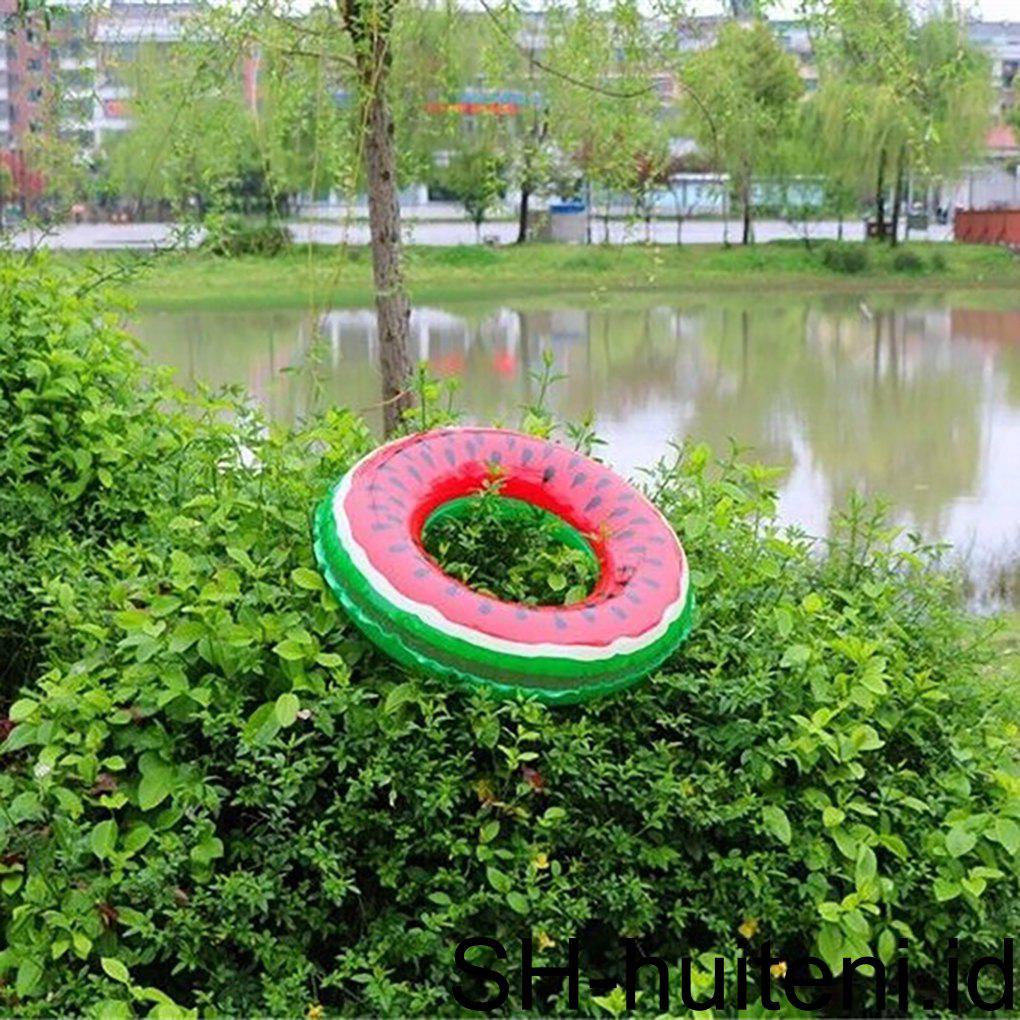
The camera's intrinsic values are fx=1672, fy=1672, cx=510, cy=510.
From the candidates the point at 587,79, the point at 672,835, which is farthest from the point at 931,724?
the point at 587,79

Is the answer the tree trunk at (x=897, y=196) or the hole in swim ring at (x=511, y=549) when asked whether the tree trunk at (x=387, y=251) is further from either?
the tree trunk at (x=897, y=196)

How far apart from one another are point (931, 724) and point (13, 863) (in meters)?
1.18

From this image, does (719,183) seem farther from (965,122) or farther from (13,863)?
(13,863)

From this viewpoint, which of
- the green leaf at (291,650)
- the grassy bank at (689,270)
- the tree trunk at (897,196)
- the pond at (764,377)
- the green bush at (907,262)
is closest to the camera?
the green leaf at (291,650)

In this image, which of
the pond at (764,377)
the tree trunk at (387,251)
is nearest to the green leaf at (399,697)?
the pond at (764,377)

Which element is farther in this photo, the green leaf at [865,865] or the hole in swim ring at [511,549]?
the hole in swim ring at [511,549]

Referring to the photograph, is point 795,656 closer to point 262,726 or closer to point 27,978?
point 262,726

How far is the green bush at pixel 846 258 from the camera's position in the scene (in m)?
22.3

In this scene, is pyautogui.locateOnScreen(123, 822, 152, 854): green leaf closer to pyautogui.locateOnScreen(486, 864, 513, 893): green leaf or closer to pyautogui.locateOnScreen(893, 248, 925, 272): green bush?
pyautogui.locateOnScreen(486, 864, 513, 893): green leaf

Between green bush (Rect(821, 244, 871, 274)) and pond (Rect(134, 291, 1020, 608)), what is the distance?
213 centimetres

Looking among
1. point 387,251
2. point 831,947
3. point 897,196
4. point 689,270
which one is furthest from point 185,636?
point 897,196

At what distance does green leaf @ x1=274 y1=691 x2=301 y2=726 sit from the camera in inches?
76.7

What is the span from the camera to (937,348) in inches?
560

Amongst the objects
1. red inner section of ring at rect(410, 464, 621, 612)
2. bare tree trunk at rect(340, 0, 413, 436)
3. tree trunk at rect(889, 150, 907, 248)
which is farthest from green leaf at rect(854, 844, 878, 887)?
tree trunk at rect(889, 150, 907, 248)
